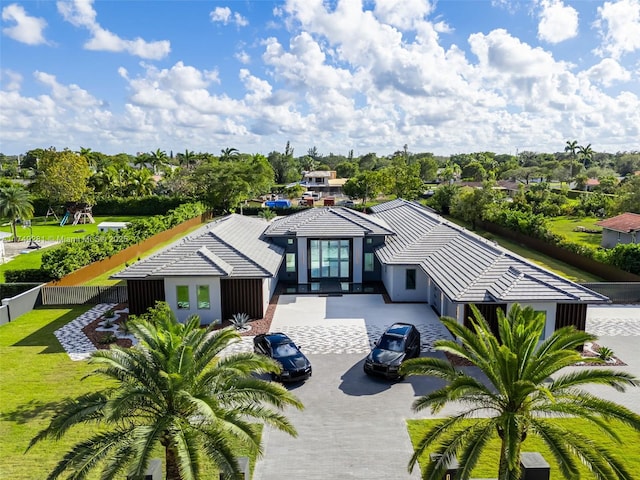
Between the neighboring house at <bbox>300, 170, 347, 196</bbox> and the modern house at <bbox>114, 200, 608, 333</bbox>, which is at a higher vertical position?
the neighboring house at <bbox>300, 170, 347, 196</bbox>

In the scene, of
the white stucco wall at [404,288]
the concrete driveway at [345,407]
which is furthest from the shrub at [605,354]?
the white stucco wall at [404,288]

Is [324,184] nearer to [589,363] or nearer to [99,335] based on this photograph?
[99,335]

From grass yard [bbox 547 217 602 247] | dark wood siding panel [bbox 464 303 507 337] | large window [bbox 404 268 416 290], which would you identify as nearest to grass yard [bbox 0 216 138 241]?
large window [bbox 404 268 416 290]

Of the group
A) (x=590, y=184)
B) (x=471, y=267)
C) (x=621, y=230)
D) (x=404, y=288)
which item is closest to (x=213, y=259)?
(x=404, y=288)

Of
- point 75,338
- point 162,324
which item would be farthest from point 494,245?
point 75,338

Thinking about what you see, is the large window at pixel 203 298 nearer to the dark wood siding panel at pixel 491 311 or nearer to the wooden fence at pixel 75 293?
the wooden fence at pixel 75 293

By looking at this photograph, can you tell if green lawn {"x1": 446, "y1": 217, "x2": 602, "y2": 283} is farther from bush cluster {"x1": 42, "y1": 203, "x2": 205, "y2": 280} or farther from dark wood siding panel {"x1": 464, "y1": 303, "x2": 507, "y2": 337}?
bush cluster {"x1": 42, "y1": 203, "x2": 205, "y2": 280}

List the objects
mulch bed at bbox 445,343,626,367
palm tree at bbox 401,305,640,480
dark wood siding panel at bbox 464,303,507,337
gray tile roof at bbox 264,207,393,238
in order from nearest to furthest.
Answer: palm tree at bbox 401,305,640,480, mulch bed at bbox 445,343,626,367, dark wood siding panel at bbox 464,303,507,337, gray tile roof at bbox 264,207,393,238
